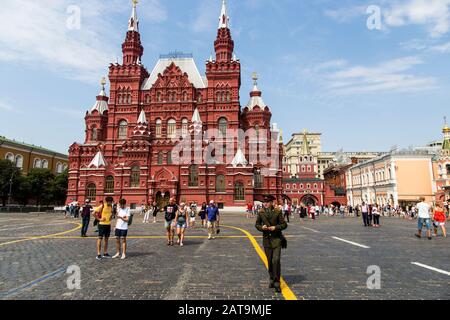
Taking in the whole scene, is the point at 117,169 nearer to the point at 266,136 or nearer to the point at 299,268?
the point at 266,136

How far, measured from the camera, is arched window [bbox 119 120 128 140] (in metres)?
53.1

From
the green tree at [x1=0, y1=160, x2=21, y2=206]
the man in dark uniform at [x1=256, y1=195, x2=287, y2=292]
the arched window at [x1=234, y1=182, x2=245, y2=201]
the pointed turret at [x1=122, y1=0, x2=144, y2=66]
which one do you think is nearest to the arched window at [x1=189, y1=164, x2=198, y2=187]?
the arched window at [x1=234, y1=182, x2=245, y2=201]

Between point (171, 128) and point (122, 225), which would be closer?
point (122, 225)

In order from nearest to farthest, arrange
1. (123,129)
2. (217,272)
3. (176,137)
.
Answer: (217,272), (176,137), (123,129)

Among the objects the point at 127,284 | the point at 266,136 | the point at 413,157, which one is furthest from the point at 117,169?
the point at 413,157

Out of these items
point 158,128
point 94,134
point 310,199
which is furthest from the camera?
point 310,199

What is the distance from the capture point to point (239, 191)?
46.5 metres

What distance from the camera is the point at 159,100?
52.7 meters

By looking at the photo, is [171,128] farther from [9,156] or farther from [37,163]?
[37,163]

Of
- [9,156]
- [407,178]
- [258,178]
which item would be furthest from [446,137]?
[9,156]

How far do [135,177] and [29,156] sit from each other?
41.6 m
